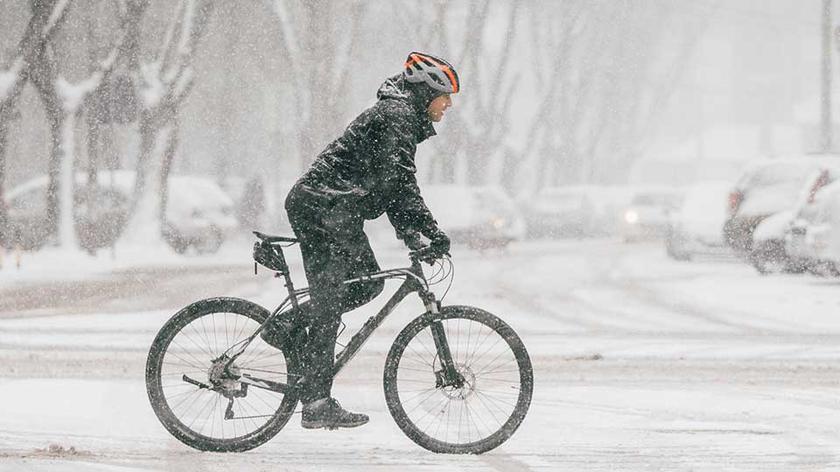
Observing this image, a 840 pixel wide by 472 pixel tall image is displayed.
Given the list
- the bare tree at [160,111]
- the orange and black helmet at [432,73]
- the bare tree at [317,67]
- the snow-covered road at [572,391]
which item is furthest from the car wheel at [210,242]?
the orange and black helmet at [432,73]

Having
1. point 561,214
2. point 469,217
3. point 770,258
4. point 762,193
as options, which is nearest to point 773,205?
point 762,193

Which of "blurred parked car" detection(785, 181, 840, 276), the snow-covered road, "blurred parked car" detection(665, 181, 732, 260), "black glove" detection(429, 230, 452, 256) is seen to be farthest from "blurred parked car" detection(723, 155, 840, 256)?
"black glove" detection(429, 230, 452, 256)

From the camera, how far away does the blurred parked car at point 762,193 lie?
2372 cm

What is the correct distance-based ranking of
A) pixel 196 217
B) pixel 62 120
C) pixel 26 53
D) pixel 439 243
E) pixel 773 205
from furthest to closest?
pixel 196 217
pixel 62 120
pixel 26 53
pixel 773 205
pixel 439 243

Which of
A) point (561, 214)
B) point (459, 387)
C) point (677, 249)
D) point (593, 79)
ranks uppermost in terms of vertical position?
point (459, 387)

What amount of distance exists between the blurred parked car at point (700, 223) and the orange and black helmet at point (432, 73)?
70.9ft

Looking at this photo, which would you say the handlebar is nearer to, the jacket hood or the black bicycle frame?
the black bicycle frame

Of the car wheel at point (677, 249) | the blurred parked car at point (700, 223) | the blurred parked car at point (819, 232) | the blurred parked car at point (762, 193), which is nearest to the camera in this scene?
the blurred parked car at point (819, 232)

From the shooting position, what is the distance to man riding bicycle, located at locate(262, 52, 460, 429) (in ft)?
22.1

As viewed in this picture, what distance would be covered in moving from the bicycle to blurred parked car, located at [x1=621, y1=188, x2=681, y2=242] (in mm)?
35242

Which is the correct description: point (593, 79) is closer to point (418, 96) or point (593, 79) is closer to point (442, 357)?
point (418, 96)

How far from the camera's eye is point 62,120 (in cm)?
2825

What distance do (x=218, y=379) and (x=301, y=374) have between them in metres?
0.35

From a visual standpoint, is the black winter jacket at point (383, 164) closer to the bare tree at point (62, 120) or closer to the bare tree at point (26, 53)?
the bare tree at point (26, 53)
